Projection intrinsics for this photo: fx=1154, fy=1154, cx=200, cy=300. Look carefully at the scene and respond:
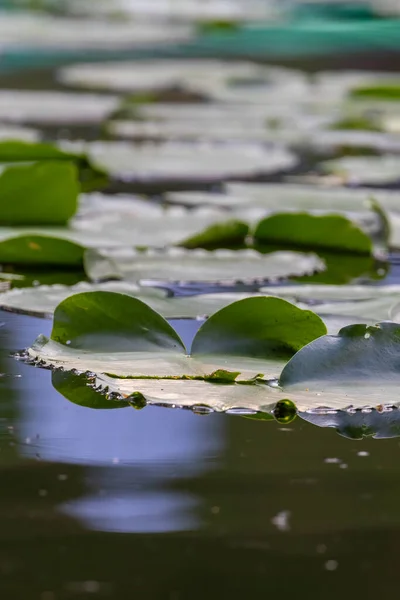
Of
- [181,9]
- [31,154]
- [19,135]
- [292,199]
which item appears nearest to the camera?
[292,199]

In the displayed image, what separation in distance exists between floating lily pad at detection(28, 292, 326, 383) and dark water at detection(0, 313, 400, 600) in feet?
0.18

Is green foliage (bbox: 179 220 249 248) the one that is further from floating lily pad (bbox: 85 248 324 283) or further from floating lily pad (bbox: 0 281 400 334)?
floating lily pad (bbox: 0 281 400 334)

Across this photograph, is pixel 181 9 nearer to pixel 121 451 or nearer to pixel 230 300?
pixel 230 300

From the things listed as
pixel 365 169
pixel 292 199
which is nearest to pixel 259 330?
pixel 292 199

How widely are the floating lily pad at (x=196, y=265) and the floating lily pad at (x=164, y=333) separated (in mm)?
251

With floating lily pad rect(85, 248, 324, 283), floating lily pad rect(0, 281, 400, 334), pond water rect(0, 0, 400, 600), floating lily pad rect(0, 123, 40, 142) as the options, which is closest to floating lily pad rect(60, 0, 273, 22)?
floating lily pad rect(0, 123, 40, 142)

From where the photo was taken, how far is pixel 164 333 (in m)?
0.79

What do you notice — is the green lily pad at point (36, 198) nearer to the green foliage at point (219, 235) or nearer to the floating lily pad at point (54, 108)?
the green foliage at point (219, 235)

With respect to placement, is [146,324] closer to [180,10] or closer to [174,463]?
[174,463]

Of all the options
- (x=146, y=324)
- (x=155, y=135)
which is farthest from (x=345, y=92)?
(x=146, y=324)

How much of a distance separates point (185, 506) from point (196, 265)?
0.56 m

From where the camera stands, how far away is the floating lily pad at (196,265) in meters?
1.05

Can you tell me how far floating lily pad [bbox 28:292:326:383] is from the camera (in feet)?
2.53

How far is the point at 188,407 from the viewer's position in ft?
2.23
